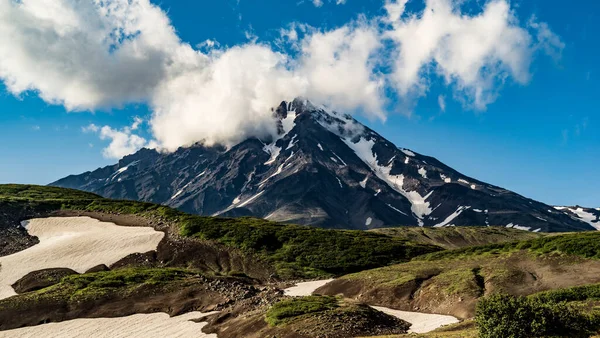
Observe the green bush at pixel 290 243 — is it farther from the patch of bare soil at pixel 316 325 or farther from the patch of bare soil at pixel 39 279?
the patch of bare soil at pixel 316 325

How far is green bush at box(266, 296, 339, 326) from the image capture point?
47.9 m

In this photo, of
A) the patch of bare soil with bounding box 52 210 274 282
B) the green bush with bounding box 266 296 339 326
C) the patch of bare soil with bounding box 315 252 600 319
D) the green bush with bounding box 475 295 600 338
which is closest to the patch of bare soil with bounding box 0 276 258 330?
the green bush with bounding box 266 296 339 326

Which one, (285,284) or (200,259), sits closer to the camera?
(285,284)

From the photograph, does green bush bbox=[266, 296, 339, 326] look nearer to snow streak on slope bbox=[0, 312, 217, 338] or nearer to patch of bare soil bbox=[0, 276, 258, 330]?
snow streak on slope bbox=[0, 312, 217, 338]

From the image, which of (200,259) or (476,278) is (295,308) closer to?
(476,278)

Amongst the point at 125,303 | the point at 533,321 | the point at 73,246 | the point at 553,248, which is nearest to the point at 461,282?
the point at 553,248

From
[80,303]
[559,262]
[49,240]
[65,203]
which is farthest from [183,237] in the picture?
[559,262]

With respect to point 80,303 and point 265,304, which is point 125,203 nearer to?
point 80,303

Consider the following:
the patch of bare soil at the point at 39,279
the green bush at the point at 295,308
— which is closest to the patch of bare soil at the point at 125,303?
the patch of bare soil at the point at 39,279

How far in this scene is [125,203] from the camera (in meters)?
142

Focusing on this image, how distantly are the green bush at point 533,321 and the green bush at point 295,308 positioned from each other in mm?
24179

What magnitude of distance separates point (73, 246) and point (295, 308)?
2641 inches

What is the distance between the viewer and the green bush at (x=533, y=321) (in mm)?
26734

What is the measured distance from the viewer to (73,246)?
96500 millimetres
